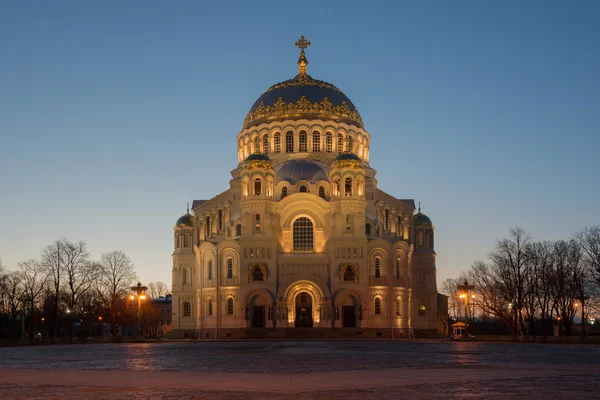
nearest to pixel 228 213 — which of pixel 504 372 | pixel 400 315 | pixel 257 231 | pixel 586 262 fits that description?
pixel 257 231

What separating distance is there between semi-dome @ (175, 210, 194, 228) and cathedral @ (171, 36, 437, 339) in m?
2.53

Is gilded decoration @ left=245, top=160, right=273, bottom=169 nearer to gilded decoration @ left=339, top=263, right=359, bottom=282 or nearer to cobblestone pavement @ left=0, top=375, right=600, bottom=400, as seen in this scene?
gilded decoration @ left=339, top=263, right=359, bottom=282

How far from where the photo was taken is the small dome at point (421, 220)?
8881cm

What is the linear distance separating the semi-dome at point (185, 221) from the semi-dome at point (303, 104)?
40.3 ft

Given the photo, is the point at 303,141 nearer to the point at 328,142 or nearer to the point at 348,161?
the point at 328,142

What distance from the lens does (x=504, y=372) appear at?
2153 centimetres

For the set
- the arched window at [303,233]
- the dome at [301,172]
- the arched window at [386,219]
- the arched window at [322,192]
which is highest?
the dome at [301,172]

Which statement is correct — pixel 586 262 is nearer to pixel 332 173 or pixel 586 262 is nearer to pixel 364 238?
pixel 364 238

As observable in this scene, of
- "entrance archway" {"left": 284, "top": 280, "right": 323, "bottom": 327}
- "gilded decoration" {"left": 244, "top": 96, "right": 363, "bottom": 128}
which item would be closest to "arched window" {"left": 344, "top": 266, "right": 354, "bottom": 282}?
"entrance archway" {"left": 284, "top": 280, "right": 323, "bottom": 327}

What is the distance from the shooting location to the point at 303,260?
76.9 metres

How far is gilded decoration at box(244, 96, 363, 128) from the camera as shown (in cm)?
8819

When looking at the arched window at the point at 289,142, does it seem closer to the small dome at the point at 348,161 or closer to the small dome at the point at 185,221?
the small dome at the point at 348,161

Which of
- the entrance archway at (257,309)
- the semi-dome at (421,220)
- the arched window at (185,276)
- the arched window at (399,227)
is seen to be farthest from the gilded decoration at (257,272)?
the semi-dome at (421,220)

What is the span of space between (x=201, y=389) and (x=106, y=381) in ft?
11.4
